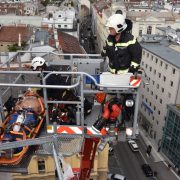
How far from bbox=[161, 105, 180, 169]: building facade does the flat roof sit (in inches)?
209

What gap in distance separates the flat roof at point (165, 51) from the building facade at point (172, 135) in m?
5.30

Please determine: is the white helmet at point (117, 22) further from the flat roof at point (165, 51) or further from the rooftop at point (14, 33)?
the rooftop at point (14, 33)

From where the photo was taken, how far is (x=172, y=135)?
27297mm

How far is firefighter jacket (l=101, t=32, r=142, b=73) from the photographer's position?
794 cm

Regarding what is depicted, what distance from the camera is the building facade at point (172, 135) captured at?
25975mm

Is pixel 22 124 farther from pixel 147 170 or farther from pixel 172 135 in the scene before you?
pixel 172 135

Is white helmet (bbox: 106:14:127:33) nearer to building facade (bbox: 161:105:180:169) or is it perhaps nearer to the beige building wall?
building facade (bbox: 161:105:180:169)

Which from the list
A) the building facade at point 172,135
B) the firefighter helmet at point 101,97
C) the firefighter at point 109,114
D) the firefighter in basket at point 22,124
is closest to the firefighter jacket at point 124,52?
the firefighter helmet at point 101,97

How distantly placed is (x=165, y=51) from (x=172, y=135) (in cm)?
1134

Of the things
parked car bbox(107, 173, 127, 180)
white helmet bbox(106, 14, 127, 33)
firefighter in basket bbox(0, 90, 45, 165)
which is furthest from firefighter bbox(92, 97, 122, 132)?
parked car bbox(107, 173, 127, 180)

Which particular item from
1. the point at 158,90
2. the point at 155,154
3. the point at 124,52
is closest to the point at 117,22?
the point at 124,52

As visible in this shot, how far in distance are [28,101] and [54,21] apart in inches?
1898

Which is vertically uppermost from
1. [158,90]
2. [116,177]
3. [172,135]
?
[158,90]

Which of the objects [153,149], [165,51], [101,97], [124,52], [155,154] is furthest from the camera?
[165,51]
